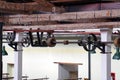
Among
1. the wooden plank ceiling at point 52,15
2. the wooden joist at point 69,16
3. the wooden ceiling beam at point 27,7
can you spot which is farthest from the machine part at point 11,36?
the wooden ceiling beam at point 27,7

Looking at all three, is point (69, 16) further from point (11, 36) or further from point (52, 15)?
point (11, 36)

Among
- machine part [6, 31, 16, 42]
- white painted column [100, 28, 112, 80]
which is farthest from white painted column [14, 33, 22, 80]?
white painted column [100, 28, 112, 80]

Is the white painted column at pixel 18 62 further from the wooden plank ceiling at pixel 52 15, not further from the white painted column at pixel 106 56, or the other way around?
the wooden plank ceiling at pixel 52 15

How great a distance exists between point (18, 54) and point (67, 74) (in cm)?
487

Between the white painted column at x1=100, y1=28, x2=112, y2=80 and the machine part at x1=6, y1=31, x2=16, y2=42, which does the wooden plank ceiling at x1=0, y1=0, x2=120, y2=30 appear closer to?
A: the white painted column at x1=100, y1=28, x2=112, y2=80

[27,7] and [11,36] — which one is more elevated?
[27,7]

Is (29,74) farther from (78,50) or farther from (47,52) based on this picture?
(78,50)

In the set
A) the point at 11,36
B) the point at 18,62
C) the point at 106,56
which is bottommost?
the point at 18,62

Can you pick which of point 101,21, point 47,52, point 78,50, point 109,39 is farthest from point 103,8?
point 47,52

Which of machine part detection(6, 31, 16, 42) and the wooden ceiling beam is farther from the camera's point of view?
machine part detection(6, 31, 16, 42)

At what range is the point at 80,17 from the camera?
539 centimetres

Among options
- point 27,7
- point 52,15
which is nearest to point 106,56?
point 52,15

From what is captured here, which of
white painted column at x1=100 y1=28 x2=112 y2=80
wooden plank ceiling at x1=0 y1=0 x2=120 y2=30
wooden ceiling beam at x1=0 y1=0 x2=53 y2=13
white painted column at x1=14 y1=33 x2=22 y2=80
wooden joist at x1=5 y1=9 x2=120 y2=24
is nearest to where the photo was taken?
wooden ceiling beam at x1=0 y1=0 x2=53 y2=13

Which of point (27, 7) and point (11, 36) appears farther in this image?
point (11, 36)
